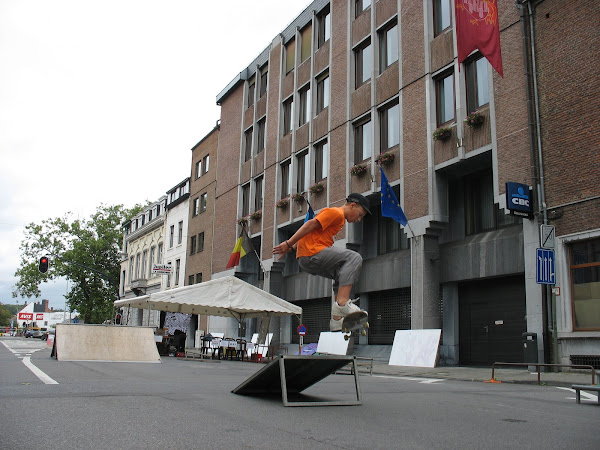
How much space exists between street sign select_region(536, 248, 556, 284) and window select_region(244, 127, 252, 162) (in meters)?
21.6

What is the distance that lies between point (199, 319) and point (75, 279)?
30.3 m

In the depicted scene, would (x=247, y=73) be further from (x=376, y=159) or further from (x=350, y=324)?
(x=350, y=324)

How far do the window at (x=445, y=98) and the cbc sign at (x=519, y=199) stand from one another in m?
4.69

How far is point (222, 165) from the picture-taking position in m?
37.1

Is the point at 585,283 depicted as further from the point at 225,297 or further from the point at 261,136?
the point at 261,136

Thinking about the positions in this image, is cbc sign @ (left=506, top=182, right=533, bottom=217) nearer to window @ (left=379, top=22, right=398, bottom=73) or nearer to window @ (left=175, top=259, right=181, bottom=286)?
window @ (left=379, top=22, right=398, bottom=73)

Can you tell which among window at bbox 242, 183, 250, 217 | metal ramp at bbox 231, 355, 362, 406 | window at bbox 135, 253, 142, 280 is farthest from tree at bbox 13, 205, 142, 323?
metal ramp at bbox 231, 355, 362, 406

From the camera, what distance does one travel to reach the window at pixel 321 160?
2584 centimetres

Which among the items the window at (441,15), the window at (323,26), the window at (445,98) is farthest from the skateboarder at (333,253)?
the window at (323,26)

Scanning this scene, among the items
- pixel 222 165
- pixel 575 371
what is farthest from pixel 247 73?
pixel 575 371

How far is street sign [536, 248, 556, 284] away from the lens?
14461 millimetres

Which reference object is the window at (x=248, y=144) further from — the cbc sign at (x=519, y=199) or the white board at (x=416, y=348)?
the cbc sign at (x=519, y=199)

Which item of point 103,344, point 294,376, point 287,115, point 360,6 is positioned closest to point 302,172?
point 287,115

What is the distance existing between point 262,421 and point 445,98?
16946 millimetres
